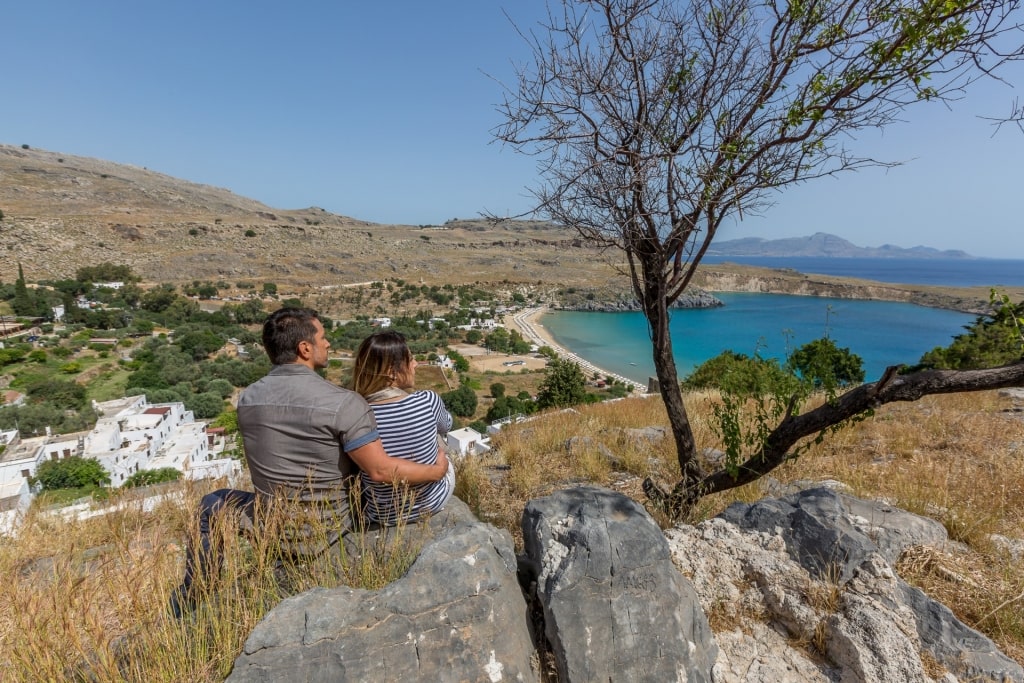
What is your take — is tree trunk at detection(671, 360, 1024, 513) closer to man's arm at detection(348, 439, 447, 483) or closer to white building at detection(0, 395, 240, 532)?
man's arm at detection(348, 439, 447, 483)

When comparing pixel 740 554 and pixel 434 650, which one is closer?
pixel 434 650

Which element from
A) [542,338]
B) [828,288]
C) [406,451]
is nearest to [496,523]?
[406,451]

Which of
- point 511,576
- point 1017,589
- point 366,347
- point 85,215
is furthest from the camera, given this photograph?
point 85,215

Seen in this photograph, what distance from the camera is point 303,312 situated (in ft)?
8.18

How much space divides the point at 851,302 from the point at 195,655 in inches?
4459

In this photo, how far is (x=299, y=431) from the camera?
2.17 m

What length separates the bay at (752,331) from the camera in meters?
46.9

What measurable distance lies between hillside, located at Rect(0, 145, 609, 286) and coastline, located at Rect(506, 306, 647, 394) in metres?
11.2

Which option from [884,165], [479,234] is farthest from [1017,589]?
[479,234]

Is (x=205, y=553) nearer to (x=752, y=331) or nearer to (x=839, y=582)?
(x=839, y=582)

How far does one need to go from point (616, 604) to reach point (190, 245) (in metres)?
78.8

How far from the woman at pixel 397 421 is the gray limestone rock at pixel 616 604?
0.68 meters

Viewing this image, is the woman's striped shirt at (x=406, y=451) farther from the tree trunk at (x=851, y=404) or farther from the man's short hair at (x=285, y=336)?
the tree trunk at (x=851, y=404)

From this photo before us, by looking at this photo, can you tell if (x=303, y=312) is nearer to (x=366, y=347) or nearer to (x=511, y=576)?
(x=366, y=347)
